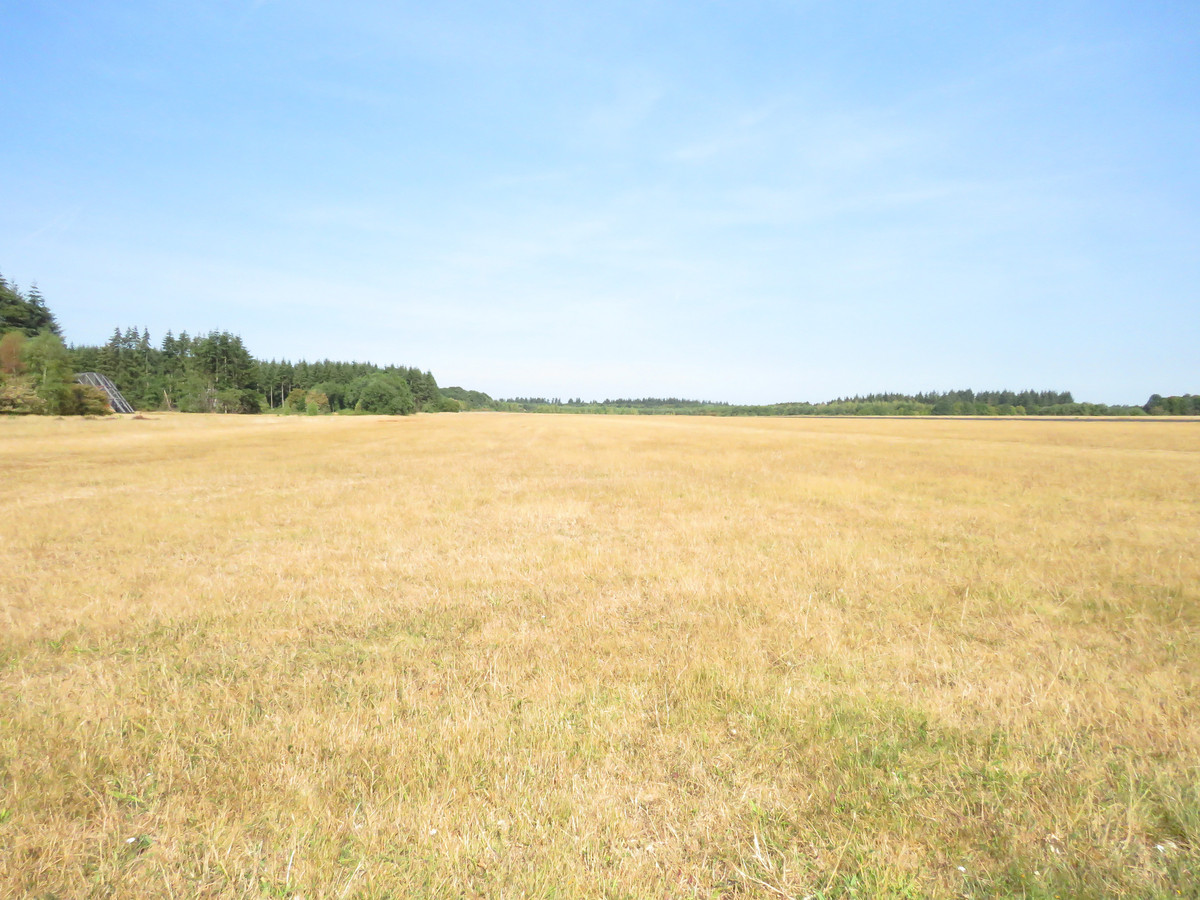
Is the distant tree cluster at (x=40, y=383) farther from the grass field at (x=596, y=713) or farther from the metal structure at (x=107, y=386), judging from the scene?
the grass field at (x=596, y=713)

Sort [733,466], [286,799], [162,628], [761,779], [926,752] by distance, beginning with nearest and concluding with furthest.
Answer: [286,799] < [761,779] < [926,752] < [162,628] < [733,466]

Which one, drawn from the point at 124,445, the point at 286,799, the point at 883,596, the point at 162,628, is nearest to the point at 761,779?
the point at 286,799

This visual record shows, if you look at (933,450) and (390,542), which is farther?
(933,450)

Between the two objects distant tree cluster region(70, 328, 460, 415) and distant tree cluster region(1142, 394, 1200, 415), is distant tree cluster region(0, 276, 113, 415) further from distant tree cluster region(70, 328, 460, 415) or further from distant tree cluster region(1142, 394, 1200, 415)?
distant tree cluster region(1142, 394, 1200, 415)

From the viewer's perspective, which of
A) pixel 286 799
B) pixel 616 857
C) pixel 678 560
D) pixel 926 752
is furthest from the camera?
pixel 678 560

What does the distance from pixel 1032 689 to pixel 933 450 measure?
3644cm

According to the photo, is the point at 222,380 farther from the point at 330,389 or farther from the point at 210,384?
the point at 330,389

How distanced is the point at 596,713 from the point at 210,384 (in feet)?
428

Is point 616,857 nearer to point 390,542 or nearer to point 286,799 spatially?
point 286,799

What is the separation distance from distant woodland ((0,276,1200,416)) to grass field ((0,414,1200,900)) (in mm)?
71969

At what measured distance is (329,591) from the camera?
8086mm

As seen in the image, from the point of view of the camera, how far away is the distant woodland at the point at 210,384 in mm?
61281

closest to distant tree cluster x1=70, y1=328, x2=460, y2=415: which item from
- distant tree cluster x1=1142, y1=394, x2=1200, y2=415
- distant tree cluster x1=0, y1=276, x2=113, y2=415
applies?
distant tree cluster x1=0, y1=276, x2=113, y2=415

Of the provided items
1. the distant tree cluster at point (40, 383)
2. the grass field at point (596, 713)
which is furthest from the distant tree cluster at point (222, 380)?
the grass field at point (596, 713)
